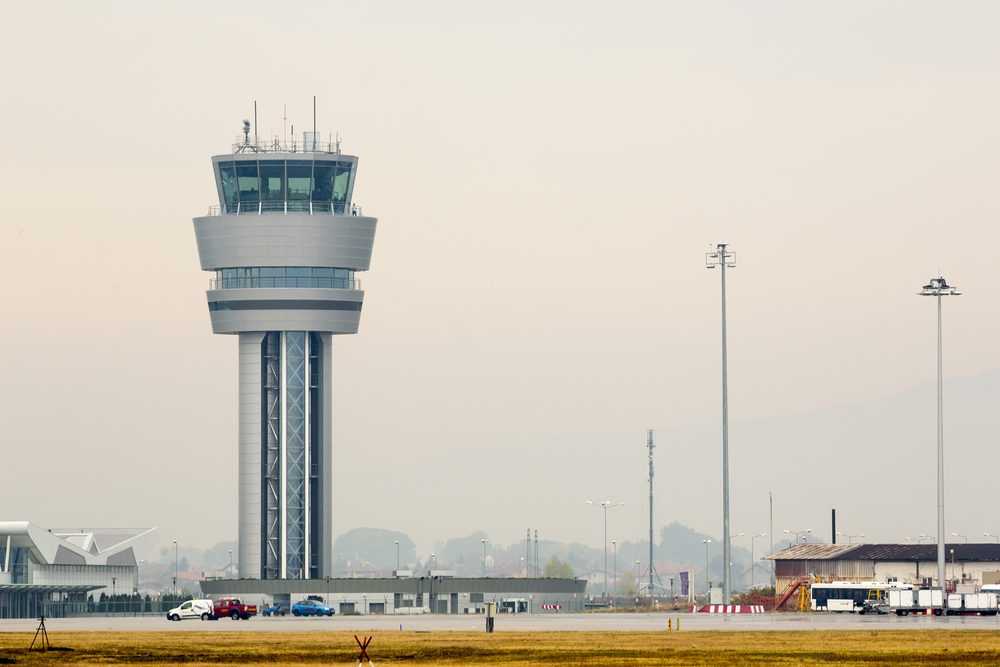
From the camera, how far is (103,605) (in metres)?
165

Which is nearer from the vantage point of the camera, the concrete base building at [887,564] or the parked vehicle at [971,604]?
the parked vehicle at [971,604]

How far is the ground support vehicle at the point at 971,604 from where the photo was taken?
120438 mm

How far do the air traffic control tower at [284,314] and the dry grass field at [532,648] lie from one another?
95.7 metres

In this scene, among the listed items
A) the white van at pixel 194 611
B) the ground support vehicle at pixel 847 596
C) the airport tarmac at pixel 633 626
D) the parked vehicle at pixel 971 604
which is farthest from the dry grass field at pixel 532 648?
the ground support vehicle at pixel 847 596

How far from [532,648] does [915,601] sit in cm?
5584

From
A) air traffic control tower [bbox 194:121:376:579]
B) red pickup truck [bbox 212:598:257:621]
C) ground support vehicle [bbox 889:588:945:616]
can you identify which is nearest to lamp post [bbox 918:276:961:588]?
ground support vehicle [bbox 889:588:945:616]

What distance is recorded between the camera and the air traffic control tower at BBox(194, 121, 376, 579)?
606 feet

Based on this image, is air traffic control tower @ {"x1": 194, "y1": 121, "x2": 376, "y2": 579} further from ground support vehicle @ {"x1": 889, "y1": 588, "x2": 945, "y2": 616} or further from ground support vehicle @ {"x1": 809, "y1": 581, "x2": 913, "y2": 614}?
ground support vehicle @ {"x1": 889, "y1": 588, "x2": 945, "y2": 616}

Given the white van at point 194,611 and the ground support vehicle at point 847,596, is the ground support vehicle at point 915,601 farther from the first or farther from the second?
the white van at point 194,611

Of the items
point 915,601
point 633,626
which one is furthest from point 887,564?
point 633,626

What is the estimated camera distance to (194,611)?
122000mm

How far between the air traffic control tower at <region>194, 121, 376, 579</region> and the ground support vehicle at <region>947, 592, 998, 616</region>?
3252 inches

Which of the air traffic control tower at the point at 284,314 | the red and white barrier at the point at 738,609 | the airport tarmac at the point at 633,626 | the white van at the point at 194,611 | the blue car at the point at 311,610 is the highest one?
the air traffic control tower at the point at 284,314

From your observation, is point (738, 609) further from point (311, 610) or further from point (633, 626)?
point (311, 610)
